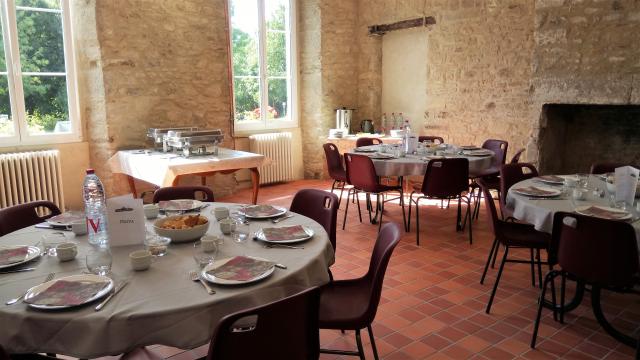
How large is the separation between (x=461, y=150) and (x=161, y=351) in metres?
3.90

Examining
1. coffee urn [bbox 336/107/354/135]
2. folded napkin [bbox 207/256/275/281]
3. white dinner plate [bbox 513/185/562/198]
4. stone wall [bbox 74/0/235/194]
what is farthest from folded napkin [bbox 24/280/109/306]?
coffee urn [bbox 336/107/354/135]

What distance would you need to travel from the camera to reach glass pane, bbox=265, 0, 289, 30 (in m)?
7.65

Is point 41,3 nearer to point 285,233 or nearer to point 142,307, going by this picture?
point 285,233

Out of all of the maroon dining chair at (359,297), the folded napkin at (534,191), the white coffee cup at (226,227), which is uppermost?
the folded napkin at (534,191)

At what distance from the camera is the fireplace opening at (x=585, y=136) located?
19.9ft

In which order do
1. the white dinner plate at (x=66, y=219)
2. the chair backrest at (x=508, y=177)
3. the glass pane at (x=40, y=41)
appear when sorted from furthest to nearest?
the glass pane at (x=40, y=41)
the chair backrest at (x=508, y=177)
the white dinner plate at (x=66, y=219)

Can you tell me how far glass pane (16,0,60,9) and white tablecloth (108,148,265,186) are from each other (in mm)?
1841

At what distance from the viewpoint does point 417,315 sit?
10.7 feet

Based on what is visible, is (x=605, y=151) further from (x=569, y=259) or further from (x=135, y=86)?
(x=135, y=86)

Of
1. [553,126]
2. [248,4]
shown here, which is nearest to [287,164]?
[248,4]

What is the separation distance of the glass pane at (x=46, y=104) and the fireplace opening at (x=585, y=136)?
5.80 m

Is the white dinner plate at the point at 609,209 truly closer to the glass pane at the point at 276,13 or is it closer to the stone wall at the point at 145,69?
the stone wall at the point at 145,69

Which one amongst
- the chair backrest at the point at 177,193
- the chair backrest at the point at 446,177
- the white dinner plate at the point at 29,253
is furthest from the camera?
the chair backrest at the point at 446,177

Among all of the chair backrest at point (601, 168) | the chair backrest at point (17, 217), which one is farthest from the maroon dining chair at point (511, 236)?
the chair backrest at point (17, 217)
